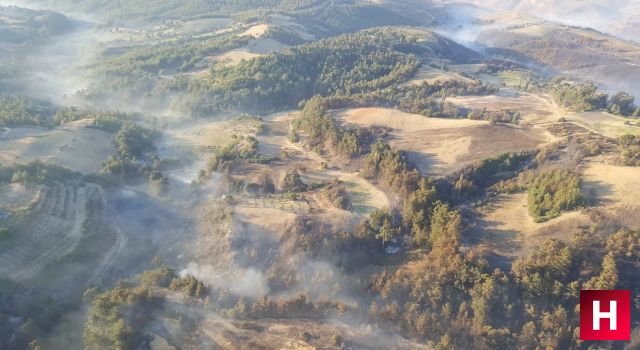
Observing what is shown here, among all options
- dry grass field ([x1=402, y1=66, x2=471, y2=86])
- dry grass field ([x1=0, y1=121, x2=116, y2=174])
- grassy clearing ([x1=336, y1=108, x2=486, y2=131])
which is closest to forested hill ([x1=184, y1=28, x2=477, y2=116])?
dry grass field ([x1=402, y1=66, x2=471, y2=86])

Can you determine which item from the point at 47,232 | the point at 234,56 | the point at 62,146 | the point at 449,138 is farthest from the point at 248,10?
the point at 47,232

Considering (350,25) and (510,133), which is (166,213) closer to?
(510,133)

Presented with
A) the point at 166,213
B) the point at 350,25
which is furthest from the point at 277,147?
the point at 350,25

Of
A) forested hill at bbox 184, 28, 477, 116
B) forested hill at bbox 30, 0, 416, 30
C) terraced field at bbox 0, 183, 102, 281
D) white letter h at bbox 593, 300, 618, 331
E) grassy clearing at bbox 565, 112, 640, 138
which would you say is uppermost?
forested hill at bbox 30, 0, 416, 30

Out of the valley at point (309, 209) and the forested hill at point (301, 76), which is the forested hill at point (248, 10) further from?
the valley at point (309, 209)

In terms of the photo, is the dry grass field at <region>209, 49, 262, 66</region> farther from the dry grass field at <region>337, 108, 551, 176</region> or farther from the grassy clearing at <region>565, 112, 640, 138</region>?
the grassy clearing at <region>565, 112, 640, 138</region>

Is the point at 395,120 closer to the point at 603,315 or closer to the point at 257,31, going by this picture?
the point at 603,315
